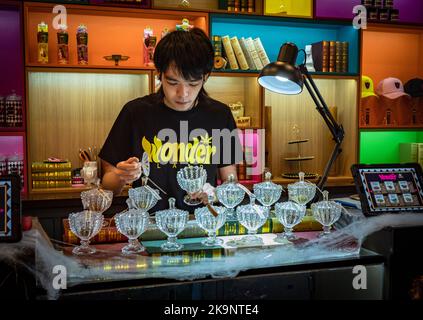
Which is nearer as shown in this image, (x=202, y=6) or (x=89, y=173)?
(x=89, y=173)

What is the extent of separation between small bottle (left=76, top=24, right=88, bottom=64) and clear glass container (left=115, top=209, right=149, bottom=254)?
2.33 m

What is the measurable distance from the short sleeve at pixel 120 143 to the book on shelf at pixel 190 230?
572 millimetres

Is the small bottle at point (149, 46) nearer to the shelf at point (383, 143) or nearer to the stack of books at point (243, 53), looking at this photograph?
the stack of books at point (243, 53)

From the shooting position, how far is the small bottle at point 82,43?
3.44 m

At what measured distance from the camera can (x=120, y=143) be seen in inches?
88.0

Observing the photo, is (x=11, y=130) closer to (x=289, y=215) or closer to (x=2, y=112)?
(x=2, y=112)

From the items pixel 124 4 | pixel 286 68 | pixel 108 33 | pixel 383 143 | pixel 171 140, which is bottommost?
pixel 383 143

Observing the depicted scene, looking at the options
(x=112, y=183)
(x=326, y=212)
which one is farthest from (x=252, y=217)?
(x=112, y=183)

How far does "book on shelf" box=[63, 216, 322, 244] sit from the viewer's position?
1508 millimetres

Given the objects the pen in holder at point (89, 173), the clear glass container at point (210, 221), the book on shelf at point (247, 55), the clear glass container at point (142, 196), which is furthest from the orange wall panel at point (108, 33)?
the clear glass container at point (210, 221)

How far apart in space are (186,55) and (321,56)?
2417 millimetres

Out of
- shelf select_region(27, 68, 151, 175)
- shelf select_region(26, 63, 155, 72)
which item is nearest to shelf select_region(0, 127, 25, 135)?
shelf select_region(27, 68, 151, 175)

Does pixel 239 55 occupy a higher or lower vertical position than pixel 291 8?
lower
